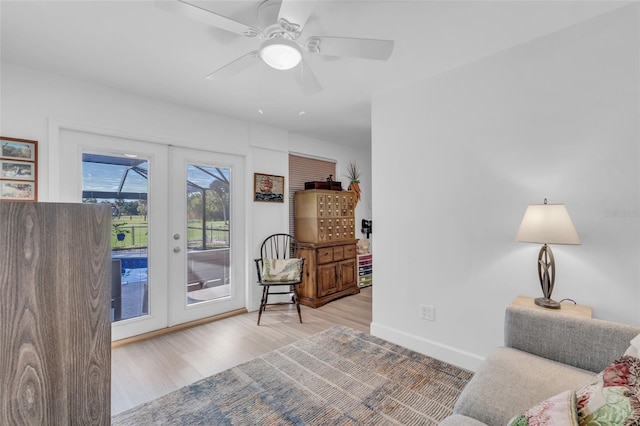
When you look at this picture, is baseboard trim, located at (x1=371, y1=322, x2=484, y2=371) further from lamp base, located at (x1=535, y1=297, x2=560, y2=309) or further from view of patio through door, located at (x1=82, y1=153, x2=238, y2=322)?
view of patio through door, located at (x1=82, y1=153, x2=238, y2=322)

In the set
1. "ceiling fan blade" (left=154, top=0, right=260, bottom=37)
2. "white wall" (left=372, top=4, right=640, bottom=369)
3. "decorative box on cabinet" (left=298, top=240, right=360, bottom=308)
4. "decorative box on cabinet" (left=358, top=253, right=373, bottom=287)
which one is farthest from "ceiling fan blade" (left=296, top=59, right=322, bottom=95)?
"decorative box on cabinet" (left=358, top=253, right=373, bottom=287)

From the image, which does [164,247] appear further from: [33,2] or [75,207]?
[75,207]

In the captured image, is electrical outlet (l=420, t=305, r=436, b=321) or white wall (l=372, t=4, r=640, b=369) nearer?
white wall (l=372, t=4, r=640, b=369)

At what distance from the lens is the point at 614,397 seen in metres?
0.77

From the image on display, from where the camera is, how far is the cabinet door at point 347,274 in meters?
4.18

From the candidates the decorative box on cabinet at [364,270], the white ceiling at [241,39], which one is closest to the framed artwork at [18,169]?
the white ceiling at [241,39]

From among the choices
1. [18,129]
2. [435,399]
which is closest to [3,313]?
[435,399]

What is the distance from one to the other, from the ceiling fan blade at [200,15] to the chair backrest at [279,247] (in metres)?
2.66

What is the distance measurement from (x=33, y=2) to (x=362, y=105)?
2.53 meters

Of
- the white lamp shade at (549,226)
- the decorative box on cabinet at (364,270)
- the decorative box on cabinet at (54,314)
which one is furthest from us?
the decorative box on cabinet at (364,270)

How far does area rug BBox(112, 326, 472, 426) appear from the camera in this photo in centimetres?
175

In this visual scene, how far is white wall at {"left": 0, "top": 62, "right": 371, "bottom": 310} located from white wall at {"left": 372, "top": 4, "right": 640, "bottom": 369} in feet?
5.18

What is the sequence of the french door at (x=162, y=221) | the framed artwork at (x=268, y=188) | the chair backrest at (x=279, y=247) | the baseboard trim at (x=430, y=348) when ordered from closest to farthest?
1. the baseboard trim at (x=430, y=348)
2. the french door at (x=162, y=221)
3. the framed artwork at (x=268, y=188)
4. the chair backrest at (x=279, y=247)

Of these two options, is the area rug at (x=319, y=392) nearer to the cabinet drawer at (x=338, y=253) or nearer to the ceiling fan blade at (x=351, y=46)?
the cabinet drawer at (x=338, y=253)
